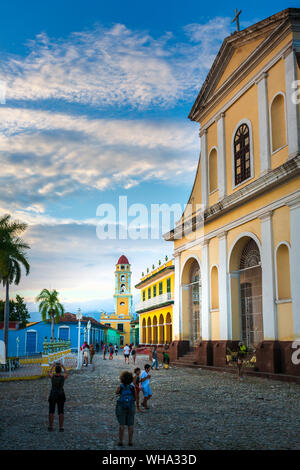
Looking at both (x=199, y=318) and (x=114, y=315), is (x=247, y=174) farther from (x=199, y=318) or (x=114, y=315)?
(x=114, y=315)

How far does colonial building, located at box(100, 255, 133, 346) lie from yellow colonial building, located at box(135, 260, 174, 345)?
111ft

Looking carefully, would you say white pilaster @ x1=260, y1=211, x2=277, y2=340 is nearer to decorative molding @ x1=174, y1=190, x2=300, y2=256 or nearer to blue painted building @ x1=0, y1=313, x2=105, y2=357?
decorative molding @ x1=174, y1=190, x2=300, y2=256

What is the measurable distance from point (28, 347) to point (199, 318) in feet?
96.2

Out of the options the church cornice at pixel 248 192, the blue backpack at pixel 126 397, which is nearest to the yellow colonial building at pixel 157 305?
the church cornice at pixel 248 192

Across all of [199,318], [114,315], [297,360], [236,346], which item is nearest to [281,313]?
[297,360]

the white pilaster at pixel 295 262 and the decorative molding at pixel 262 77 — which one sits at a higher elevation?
the decorative molding at pixel 262 77

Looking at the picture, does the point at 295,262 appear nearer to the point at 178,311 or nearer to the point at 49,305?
the point at 178,311

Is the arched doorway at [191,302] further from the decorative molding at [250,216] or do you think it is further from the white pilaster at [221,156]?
the white pilaster at [221,156]

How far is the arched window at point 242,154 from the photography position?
1933cm

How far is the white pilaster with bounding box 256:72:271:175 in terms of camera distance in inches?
678

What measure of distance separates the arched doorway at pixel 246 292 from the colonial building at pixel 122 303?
65.1 meters

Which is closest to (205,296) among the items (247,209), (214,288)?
(214,288)

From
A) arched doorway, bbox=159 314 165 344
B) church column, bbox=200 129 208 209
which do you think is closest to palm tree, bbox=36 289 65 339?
arched doorway, bbox=159 314 165 344
